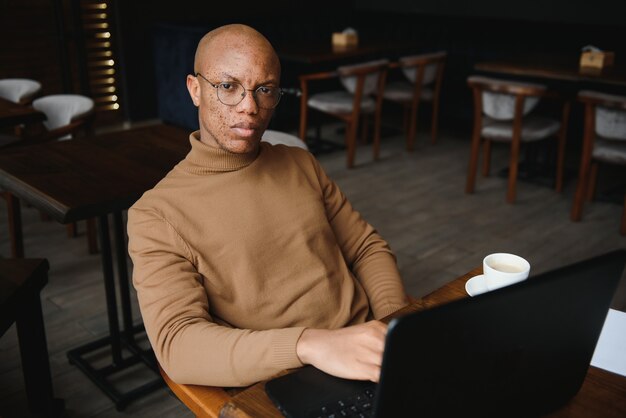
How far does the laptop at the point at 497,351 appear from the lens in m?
0.64

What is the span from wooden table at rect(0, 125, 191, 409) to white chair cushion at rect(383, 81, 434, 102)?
9.65ft

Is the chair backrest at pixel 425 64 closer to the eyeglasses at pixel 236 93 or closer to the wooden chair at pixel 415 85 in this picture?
the wooden chair at pixel 415 85

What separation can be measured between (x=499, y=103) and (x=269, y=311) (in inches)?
123

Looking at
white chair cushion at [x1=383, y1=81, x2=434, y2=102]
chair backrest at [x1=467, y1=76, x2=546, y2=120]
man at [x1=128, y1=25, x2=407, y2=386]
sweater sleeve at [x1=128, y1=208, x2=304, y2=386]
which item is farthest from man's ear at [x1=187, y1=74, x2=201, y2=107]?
white chair cushion at [x1=383, y1=81, x2=434, y2=102]

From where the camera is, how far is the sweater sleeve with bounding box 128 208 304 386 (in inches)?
40.6

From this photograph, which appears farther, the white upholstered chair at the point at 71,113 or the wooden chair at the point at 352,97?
the wooden chair at the point at 352,97

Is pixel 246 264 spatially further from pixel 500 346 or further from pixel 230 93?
pixel 500 346

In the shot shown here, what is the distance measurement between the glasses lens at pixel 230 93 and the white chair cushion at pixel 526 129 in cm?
310

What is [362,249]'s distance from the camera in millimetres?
1527

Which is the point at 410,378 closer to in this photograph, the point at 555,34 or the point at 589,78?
the point at 589,78

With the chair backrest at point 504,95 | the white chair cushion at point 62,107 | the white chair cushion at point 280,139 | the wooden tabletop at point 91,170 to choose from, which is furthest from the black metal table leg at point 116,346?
the chair backrest at point 504,95

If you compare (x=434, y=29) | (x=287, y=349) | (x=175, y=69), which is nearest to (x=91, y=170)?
(x=287, y=349)

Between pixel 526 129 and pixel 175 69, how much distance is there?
2.89m

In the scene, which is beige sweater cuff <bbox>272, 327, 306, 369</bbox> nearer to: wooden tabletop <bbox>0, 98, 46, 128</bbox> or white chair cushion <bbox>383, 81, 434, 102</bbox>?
wooden tabletop <bbox>0, 98, 46, 128</bbox>
